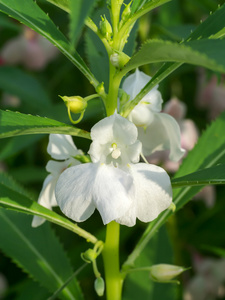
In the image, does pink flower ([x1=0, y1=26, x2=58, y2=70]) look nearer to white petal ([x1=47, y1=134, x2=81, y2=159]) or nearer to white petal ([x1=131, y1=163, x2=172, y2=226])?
white petal ([x1=47, y1=134, x2=81, y2=159])

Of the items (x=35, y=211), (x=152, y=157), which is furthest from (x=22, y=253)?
(x=152, y=157)

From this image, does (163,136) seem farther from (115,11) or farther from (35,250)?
(35,250)

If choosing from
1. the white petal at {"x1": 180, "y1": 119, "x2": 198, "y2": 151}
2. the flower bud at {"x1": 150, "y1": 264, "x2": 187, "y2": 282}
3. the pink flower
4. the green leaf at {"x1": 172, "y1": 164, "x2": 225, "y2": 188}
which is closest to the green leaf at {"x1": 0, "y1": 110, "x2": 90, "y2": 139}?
the green leaf at {"x1": 172, "y1": 164, "x2": 225, "y2": 188}

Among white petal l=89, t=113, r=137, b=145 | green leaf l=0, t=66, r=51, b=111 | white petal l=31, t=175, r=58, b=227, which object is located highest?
green leaf l=0, t=66, r=51, b=111

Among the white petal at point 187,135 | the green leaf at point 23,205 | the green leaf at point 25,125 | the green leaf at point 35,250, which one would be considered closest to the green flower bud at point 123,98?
the green leaf at point 25,125

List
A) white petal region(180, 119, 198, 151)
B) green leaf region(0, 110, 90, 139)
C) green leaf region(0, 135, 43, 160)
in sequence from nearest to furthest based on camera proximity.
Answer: green leaf region(0, 110, 90, 139), green leaf region(0, 135, 43, 160), white petal region(180, 119, 198, 151)

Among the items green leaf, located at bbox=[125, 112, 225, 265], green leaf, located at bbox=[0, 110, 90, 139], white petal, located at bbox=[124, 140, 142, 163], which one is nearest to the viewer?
green leaf, located at bbox=[0, 110, 90, 139]

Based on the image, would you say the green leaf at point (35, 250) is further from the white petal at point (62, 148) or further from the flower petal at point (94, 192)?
the flower petal at point (94, 192)
